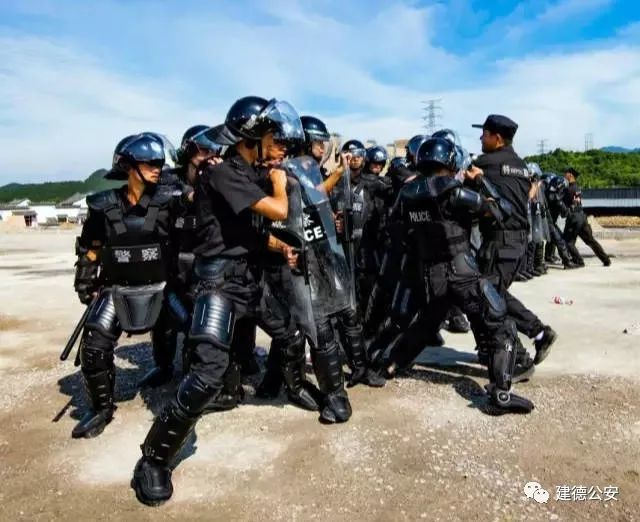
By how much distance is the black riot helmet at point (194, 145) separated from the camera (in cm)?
515

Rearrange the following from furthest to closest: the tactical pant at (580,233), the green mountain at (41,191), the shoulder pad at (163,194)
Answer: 1. the green mountain at (41,191)
2. the tactical pant at (580,233)
3. the shoulder pad at (163,194)

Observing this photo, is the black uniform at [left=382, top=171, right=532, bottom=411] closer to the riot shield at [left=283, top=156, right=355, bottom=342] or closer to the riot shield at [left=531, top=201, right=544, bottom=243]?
the riot shield at [left=283, top=156, right=355, bottom=342]

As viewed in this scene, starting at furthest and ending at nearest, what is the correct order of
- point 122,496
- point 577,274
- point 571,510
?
point 577,274
point 122,496
point 571,510

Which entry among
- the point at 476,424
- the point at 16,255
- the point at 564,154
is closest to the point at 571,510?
the point at 476,424

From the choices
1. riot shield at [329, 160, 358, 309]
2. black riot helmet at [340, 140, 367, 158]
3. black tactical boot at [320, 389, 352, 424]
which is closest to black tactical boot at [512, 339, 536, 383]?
riot shield at [329, 160, 358, 309]

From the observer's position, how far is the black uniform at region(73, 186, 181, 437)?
4.12 m

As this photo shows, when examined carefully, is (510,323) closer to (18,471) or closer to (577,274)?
(18,471)

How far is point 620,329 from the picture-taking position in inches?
271

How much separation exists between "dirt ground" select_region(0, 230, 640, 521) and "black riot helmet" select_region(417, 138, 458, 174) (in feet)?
5.80

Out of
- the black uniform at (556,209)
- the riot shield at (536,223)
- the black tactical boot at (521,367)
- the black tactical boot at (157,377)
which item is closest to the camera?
the black tactical boot at (521,367)

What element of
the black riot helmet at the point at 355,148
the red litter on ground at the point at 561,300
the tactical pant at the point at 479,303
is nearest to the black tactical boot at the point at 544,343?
the tactical pant at the point at 479,303

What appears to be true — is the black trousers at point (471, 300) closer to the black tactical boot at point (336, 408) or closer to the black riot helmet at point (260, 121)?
the black tactical boot at point (336, 408)

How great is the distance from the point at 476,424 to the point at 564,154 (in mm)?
56020

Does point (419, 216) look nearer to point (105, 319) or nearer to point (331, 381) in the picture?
point (331, 381)
